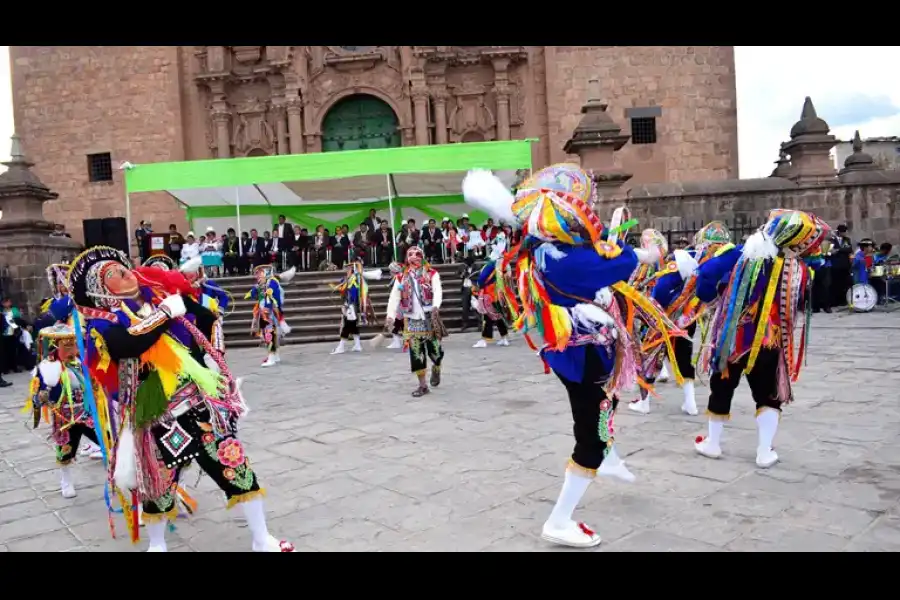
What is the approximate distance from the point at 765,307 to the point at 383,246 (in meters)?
14.3

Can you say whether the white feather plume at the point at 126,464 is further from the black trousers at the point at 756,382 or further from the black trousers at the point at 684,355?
the black trousers at the point at 684,355

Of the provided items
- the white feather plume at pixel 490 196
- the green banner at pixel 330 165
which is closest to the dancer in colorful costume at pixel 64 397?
the white feather plume at pixel 490 196

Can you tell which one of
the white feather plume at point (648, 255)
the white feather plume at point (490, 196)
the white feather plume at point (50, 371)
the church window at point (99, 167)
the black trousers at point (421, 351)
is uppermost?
the church window at point (99, 167)

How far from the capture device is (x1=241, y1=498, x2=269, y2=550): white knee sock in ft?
12.3

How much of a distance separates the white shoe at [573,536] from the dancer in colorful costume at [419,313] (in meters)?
4.62

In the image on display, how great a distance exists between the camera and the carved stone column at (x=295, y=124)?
82.7ft

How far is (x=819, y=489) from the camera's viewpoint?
447 centimetres

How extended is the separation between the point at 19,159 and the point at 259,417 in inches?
509

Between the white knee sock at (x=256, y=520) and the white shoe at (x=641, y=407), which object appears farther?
the white shoe at (x=641, y=407)

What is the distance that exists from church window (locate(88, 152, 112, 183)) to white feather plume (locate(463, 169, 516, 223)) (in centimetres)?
2555

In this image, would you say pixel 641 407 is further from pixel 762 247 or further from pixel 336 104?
pixel 336 104
